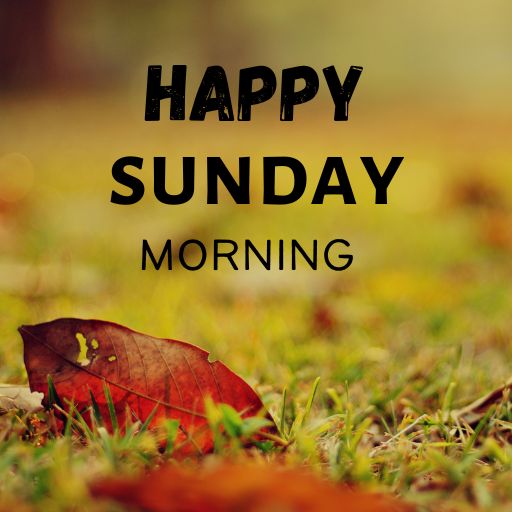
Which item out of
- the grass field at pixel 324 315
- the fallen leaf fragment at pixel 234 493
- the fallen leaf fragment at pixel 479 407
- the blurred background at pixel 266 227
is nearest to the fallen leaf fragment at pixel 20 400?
the grass field at pixel 324 315

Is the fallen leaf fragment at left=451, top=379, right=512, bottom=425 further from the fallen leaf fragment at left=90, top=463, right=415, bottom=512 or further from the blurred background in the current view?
the fallen leaf fragment at left=90, top=463, right=415, bottom=512

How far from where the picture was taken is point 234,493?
2.67ft

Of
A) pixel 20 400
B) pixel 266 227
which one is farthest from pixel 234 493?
pixel 266 227

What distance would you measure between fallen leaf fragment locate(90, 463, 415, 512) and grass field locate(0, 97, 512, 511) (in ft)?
0.23

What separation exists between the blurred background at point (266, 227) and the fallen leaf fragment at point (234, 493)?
777mm

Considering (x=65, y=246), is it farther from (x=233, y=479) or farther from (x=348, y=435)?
A: (x=233, y=479)

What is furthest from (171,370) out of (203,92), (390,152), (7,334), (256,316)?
(390,152)

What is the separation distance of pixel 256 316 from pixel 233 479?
1.51 meters

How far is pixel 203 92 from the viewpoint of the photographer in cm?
233

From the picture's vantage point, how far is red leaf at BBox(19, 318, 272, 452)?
122cm

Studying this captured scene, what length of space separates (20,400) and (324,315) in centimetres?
112

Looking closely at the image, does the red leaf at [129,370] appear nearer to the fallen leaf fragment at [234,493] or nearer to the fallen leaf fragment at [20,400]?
the fallen leaf fragment at [20,400]

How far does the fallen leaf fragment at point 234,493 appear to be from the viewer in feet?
2.66

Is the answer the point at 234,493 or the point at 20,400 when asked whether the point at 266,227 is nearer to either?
the point at 20,400
